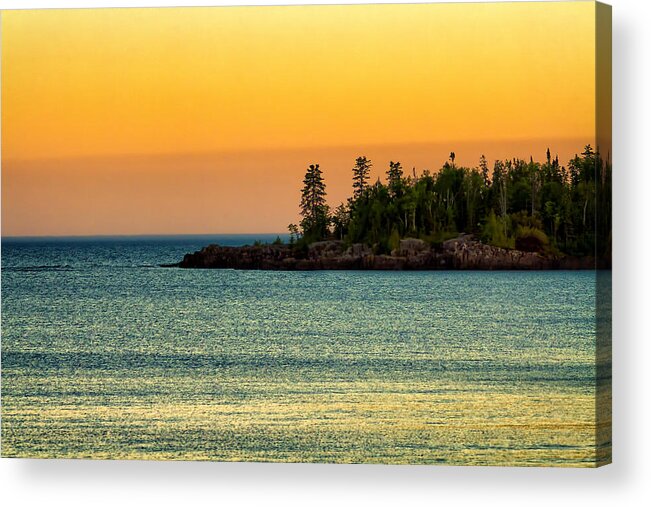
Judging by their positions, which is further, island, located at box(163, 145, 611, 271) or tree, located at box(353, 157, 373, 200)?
tree, located at box(353, 157, 373, 200)

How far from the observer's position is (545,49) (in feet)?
48.4

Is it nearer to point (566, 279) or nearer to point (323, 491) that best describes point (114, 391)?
point (323, 491)

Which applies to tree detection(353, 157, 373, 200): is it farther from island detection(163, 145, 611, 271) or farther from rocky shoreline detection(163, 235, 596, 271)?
rocky shoreline detection(163, 235, 596, 271)

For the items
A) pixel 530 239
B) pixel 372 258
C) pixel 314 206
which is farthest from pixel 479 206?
pixel 314 206

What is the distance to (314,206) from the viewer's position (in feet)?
50.8

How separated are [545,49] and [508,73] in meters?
0.39

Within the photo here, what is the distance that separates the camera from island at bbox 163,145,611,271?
1500 centimetres

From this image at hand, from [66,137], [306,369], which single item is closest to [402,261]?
[306,369]

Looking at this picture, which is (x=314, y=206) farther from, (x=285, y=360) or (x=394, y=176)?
(x=285, y=360)

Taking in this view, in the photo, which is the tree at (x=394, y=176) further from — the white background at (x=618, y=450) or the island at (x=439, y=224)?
the white background at (x=618, y=450)

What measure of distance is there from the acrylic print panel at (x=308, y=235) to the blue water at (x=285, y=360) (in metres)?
0.02

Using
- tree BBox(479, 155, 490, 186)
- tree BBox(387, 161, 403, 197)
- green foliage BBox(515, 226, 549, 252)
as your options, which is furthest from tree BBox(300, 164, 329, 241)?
green foliage BBox(515, 226, 549, 252)

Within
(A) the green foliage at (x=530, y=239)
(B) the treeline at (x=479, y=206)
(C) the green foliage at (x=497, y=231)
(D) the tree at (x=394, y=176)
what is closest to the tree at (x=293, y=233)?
(B) the treeline at (x=479, y=206)

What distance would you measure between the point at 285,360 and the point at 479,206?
2247 millimetres
